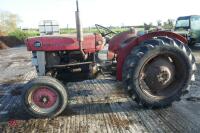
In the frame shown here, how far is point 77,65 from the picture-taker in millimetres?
5734

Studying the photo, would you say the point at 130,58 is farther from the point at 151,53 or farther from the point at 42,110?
the point at 42,110

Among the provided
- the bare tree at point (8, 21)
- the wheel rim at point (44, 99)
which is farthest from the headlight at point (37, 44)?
the bare tree at point (8, 21)

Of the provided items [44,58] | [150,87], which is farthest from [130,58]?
[44,58]

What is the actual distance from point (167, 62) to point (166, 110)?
854 mm

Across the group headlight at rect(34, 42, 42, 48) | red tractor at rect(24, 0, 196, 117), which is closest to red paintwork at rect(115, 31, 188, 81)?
red tractor at rect(24, 0, 196, 117)

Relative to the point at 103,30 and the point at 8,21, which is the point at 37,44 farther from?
the point at 8,21

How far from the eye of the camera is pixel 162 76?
17.0 ft

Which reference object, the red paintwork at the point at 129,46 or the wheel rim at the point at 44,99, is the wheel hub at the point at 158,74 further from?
the wheel rim at the point at 44,99

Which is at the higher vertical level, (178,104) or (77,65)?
(77,65)

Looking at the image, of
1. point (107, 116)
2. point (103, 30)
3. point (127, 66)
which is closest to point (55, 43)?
point (103, 30)

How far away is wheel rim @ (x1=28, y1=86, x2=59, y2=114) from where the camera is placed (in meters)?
5.04

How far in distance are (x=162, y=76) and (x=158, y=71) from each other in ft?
0.40

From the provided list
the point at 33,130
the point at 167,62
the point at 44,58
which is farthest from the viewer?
the point at 44,58

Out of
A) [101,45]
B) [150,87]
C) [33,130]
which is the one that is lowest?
[33,130]
